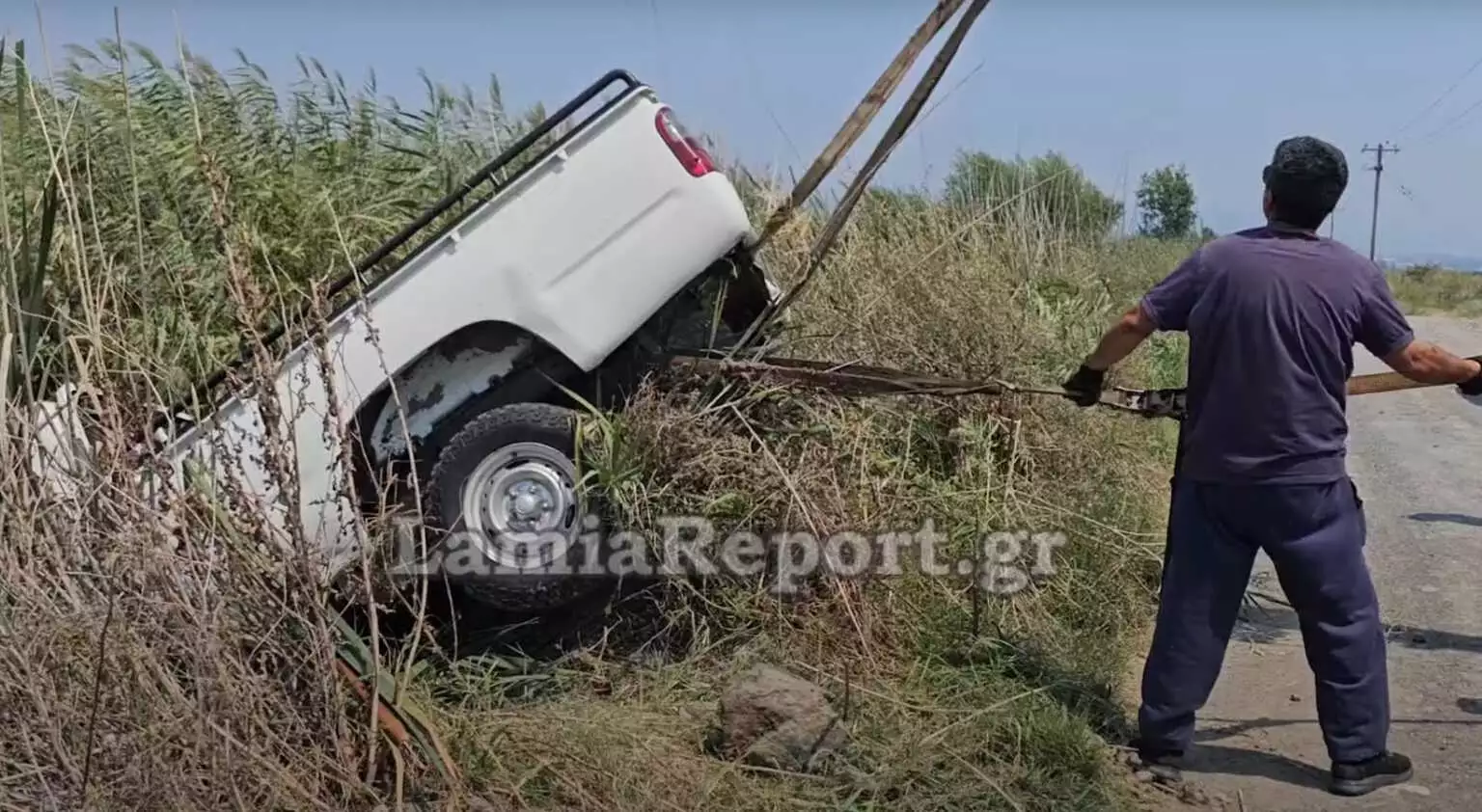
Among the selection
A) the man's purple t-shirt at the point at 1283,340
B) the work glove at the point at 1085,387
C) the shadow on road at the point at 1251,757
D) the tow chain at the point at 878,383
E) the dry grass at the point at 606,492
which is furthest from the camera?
the tow chain at the point at 878,383

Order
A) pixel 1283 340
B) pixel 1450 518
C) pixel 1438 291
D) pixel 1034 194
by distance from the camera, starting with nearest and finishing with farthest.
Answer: pixel 1283 340 → pixel 1450 518 → pixel 1034 194 → pixel 1438 291

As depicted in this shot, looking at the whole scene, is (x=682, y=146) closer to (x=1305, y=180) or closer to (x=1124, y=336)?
(x=1124, y=336)

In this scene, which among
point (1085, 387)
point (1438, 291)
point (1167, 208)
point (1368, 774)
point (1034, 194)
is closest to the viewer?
point (1368, 774)

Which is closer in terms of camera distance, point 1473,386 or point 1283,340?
point 1283,340

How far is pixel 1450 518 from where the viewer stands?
6.91m

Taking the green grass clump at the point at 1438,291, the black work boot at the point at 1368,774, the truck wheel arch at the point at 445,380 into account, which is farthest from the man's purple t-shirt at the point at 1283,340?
the green grass clump at the point at 1438,291

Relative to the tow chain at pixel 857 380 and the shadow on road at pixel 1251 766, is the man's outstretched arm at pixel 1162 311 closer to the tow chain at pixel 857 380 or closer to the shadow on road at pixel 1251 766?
the tow chain at pixel 857 380

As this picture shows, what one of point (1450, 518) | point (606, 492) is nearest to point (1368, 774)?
point (606, 492)

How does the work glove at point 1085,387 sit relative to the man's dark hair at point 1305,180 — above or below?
below

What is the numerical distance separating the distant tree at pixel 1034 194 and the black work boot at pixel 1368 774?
4875 mm

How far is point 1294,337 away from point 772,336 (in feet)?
7.76

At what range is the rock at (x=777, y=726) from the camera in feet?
12.0

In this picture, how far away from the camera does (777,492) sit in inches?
186

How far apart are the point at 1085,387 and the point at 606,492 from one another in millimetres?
1703
